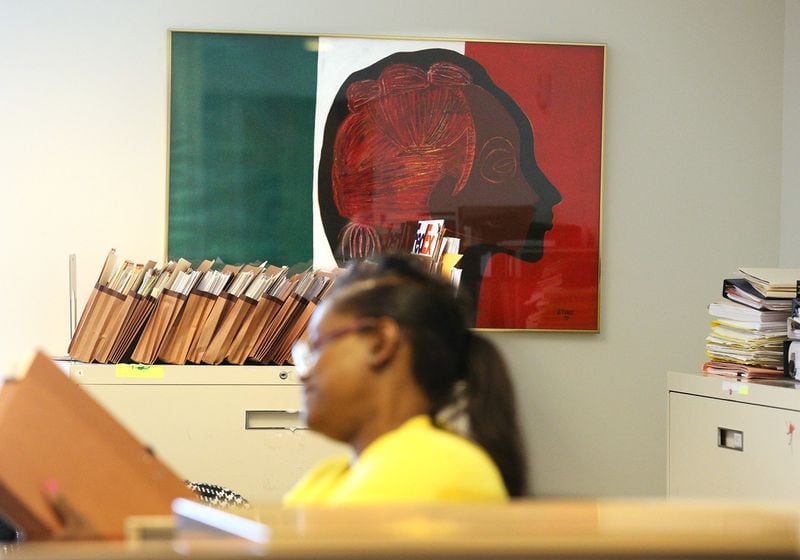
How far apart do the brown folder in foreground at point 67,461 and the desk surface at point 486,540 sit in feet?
0.94

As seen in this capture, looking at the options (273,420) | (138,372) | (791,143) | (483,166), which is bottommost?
(273,420)

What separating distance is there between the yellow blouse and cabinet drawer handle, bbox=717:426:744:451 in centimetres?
166

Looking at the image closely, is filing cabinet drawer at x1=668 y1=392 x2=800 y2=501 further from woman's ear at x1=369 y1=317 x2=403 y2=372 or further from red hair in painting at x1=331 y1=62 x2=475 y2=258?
woman's ear at x1=369 y1=317 x2=403 y2=372

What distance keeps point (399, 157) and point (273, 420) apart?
111cm

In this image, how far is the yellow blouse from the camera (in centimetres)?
89

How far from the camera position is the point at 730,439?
8.29ft

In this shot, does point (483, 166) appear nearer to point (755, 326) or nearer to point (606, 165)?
point (606, 165)

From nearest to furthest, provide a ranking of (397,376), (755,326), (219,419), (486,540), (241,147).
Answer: (486,540)
(397,376)
(755,326)
(219,419)
(241,147)

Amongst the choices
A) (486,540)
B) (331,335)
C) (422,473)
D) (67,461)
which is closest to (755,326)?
(331,335)

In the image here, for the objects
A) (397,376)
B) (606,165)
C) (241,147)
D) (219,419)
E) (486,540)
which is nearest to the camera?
(486,540)

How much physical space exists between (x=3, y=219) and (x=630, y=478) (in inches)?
93.6

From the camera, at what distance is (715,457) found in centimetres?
259

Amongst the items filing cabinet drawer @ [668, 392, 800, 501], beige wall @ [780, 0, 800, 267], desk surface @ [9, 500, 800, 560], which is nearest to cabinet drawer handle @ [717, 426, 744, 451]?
filing cabinet drawer @ [668, 392, 800, 501]

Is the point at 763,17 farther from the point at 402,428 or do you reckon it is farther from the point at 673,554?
the point at 673,554
